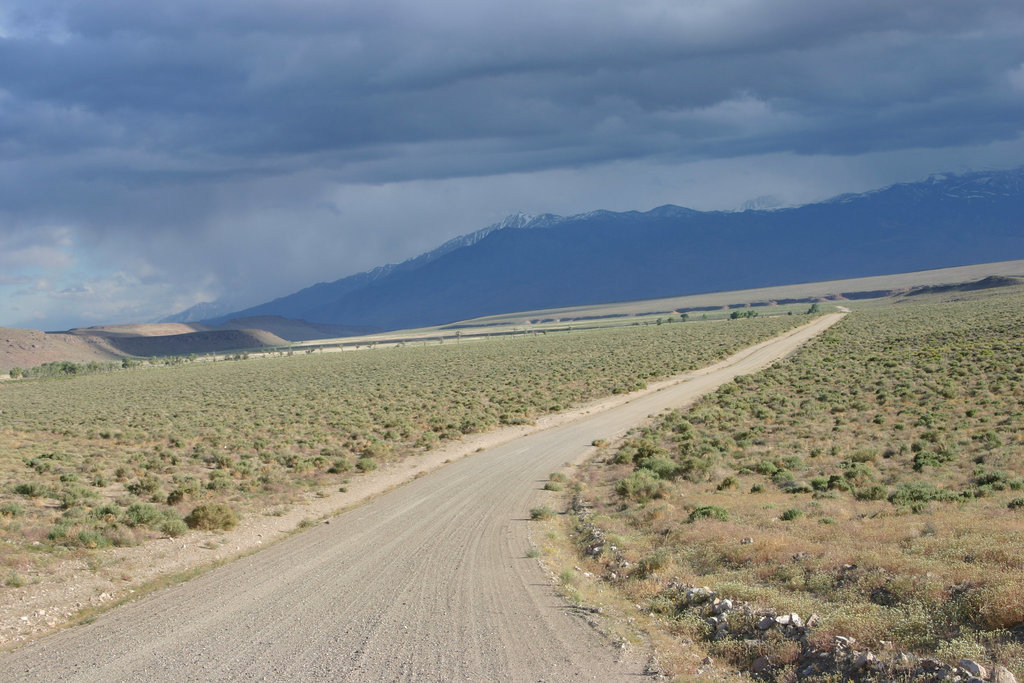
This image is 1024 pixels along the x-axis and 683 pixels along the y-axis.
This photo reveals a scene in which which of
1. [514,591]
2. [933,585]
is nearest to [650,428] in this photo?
[514,591]

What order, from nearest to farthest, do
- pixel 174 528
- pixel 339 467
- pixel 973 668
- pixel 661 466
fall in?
pixel 973 668, pixel 174 528, pixel 661 466, pixel 339 467

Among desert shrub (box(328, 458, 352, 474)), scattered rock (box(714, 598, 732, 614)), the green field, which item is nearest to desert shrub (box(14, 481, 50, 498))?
the green field

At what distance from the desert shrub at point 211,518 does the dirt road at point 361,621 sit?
203 centimetres

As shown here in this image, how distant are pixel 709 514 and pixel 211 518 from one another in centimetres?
1151

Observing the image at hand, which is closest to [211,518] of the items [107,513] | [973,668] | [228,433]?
[107,513]

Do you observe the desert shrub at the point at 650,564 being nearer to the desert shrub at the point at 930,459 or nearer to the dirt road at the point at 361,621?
the dirt road at the point at 361,621

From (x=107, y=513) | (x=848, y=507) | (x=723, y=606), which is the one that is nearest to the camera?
(x=723, y=606)

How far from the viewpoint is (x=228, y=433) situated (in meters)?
36.1

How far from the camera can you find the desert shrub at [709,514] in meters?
16.0

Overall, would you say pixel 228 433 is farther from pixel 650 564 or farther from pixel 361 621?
pixel 650 564

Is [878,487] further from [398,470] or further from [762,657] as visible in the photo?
[398,470]

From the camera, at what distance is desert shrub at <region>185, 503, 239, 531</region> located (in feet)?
60.8

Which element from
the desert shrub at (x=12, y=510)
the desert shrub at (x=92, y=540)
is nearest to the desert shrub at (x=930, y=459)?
the desert shrub at (x=92, y=540)

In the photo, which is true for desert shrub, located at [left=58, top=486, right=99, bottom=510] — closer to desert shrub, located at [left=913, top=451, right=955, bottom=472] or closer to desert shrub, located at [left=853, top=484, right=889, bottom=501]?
desert shrub, located at [left=853, top=484, right=889, bottom=501]
